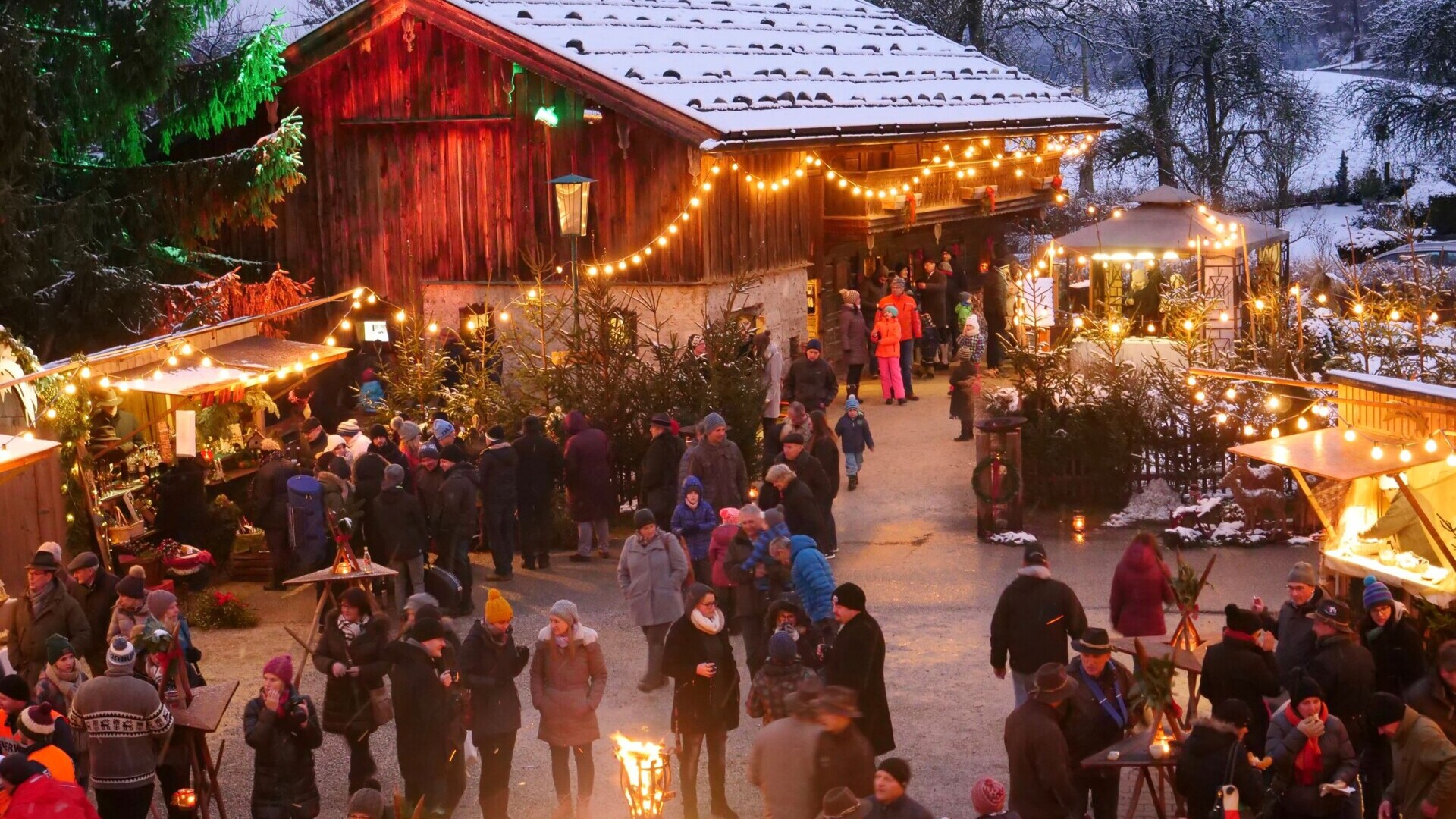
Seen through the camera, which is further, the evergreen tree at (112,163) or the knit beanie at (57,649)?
the evergreen tree at (112,163)

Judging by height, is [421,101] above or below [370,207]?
above

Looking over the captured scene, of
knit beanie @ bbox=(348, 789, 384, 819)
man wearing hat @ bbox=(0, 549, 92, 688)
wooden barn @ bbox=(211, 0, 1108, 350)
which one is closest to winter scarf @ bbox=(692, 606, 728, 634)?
knit beanie @ bbox=(348, 789, 384, 819)

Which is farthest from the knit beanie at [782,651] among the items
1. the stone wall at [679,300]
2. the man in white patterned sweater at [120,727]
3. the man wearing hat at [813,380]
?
the stone wall at [679,300]

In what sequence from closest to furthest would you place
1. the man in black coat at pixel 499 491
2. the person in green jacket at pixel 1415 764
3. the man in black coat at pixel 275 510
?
the person in green jacket at pixel 1415 764, the man in black coat at pixel 275 510, the man in black coat at pixel 499 491

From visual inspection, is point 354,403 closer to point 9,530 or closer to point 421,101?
point 421,101

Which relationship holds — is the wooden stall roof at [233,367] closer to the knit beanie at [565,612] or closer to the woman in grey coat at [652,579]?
the woman in grey coat at [652,579]

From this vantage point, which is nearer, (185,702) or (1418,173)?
(185,702)

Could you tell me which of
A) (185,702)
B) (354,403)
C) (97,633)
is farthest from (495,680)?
(354,403)

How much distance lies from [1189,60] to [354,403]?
2750 cm

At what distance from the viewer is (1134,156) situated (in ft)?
144

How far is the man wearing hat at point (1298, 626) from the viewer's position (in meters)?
10.7

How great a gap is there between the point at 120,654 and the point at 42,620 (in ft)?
7.94

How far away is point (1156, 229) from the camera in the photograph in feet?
84.5

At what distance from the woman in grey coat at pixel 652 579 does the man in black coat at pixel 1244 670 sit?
4.28 metres
